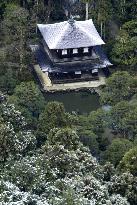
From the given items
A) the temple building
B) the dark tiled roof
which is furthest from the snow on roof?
the dark tiled roof

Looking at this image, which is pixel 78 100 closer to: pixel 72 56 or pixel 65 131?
pixel 72 56

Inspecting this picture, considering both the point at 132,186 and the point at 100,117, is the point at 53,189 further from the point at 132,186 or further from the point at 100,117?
the point at 100,117

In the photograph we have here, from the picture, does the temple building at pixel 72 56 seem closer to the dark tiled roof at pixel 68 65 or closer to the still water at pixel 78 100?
the dark tiled roof at pixel 68 65

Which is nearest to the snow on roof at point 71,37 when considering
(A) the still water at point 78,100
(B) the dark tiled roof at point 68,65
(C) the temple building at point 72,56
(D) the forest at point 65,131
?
(C) the temple building at point 72,56

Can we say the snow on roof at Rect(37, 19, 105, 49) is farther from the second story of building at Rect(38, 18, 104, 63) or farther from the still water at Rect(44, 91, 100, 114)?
the still water at Rect(44, 91, 100, 114)

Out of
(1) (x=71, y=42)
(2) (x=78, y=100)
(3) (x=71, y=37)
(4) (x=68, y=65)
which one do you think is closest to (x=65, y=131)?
(2) (x=78, y=100)

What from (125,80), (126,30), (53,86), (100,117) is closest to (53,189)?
(100,117)
